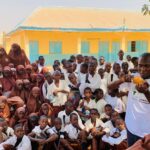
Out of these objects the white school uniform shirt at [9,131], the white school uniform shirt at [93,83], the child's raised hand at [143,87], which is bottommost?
the white school uniform shirt at [9,131]

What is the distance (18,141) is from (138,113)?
233 centimetres

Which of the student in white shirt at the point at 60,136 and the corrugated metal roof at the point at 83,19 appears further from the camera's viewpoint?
the corrugated metal roof at the point at 83,19

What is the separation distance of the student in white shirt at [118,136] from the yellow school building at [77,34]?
1255 centimetres

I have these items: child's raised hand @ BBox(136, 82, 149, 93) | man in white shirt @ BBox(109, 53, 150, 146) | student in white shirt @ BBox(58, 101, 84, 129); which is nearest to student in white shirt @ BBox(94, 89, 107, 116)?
student in white shirt @ BBox(58, 101, 84, 129)

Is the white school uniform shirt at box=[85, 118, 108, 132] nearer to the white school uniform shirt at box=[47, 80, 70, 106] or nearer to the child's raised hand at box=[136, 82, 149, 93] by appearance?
the white school uniform shirt at box=[47, 80, 70, 106]

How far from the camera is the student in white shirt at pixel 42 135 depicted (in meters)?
5.16

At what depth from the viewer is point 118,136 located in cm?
518

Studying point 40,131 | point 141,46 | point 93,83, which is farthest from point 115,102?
point 141,46

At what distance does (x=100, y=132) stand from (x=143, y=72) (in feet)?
8.15

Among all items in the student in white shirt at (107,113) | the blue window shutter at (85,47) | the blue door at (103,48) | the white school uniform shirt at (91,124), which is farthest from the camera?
the blue door at (103,48)

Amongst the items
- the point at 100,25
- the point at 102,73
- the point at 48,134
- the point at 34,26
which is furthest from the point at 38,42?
the point at 48,134

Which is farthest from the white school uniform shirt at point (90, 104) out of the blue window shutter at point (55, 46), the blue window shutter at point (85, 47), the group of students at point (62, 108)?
the blue window shutter at point (85, 47)

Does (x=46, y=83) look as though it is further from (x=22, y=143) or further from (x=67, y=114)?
(x=22, y=143)

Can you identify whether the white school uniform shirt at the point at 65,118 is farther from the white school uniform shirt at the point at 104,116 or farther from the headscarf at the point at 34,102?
the headscarf at the point at 34,102
